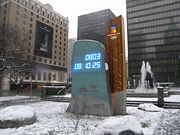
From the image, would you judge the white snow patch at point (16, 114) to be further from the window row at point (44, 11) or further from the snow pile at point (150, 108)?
the window row at point (44, 11)

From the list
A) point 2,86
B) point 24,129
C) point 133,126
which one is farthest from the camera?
point 2,86

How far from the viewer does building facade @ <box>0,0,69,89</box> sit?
5956cm

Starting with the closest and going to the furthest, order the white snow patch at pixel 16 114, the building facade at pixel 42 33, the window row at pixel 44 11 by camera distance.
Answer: the white snow patch at pixel 16 114
the building facade at pixel 42 33
the window row at pixel 44 11

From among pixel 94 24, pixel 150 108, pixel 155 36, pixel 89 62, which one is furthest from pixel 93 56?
pixel 94 24

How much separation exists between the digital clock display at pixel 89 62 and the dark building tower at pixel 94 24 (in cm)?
11703

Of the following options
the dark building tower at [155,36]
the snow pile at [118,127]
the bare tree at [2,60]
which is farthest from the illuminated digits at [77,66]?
the dark building tower at [155,36]

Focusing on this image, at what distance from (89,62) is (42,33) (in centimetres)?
6058

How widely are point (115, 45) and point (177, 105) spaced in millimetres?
8251

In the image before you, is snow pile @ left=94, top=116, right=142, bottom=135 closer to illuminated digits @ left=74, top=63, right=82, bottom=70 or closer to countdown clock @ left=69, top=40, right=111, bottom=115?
countdown clock @ left=69, top=40, right=111, bottom=115

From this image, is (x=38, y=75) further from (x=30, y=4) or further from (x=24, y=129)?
(x=24, y=129)

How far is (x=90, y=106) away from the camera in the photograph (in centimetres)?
1291

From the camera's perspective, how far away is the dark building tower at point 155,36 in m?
84.6

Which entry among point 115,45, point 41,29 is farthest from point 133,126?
point 41,29

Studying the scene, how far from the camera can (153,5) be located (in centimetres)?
8875
